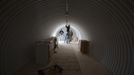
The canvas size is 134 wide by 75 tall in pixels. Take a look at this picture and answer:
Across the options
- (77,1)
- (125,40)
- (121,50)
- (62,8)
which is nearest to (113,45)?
(121,50)

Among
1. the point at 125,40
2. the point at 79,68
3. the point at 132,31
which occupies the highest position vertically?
the point at 132,31

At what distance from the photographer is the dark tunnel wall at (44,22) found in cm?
410

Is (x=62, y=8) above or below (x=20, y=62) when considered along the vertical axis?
above

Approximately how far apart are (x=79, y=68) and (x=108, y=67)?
1.55m

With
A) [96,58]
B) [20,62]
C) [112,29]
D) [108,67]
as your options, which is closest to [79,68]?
[108,67]

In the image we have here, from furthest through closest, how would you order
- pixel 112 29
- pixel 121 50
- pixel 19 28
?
1. pixel 19 28
2. pixel 112 29
3. pixel 121 50

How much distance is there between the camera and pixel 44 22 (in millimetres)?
8086

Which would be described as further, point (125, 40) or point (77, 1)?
point (77, 1)

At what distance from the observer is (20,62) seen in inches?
253

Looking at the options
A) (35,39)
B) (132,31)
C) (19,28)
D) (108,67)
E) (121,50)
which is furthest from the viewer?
(35,39)

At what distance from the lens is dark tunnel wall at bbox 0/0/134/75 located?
162 inches

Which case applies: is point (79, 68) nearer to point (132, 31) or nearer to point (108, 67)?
point (108, 67)

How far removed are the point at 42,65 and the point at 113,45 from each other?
4177 mm

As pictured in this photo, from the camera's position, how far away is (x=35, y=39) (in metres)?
8.00
